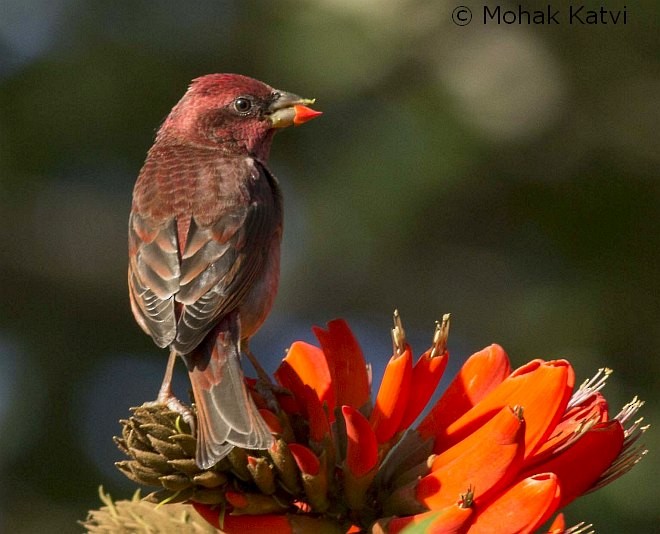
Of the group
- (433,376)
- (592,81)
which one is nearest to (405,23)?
(592,81)

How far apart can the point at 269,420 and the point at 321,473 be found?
208mm

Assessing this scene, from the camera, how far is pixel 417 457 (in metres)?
2.38

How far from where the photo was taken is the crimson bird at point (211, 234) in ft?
10.1

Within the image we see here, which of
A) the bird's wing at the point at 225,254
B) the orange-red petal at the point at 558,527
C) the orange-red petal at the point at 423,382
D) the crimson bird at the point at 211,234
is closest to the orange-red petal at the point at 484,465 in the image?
the orange-red petal at the point at 558,527

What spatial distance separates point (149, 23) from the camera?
597cm

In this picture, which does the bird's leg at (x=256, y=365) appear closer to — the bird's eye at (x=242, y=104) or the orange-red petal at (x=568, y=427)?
the orange-red petal at (x=568, y=427)

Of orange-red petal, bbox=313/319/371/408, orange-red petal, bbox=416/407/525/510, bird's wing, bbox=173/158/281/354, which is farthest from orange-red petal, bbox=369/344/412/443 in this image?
bird's wing, bbox=173/158/281/354

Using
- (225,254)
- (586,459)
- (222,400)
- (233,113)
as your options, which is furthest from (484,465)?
(233,113)

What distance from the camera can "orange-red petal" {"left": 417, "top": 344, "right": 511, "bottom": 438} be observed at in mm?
2438

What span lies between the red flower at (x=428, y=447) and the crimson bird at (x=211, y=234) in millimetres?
206

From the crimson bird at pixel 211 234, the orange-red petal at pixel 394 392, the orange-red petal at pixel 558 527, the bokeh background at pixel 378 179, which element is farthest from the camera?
the bokeh background at pixel 378 179

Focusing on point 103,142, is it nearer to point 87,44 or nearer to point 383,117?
point 87,44

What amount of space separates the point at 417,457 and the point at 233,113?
7.09 ft

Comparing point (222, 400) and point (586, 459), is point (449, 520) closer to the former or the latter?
point (586, 459)
